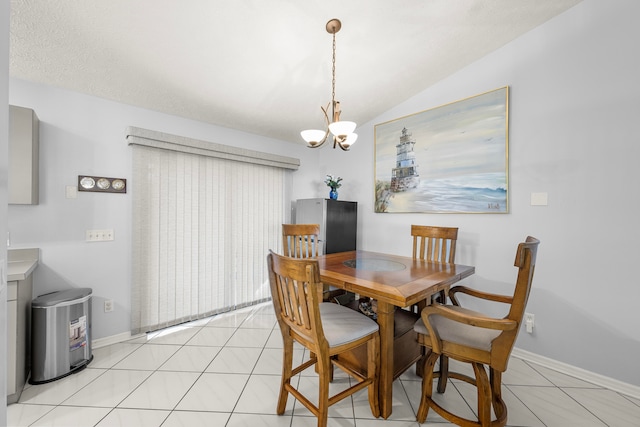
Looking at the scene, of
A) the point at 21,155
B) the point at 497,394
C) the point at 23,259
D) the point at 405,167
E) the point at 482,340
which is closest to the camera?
the point at 482,340

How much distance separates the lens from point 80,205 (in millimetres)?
2197

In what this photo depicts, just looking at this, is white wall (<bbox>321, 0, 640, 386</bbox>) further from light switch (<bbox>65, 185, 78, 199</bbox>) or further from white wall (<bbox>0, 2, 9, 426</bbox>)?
light switch (<bbox>65, 185, 78, 199</bbox>)

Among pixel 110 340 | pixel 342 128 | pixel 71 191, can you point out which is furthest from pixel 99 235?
pixel 342 128

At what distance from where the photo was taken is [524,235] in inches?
87.7

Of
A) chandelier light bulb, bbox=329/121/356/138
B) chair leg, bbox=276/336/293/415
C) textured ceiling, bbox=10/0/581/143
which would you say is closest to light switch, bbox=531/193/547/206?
textured ceiling, bbox=10/0/581/143

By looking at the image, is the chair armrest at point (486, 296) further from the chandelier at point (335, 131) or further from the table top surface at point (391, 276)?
the chandelier at point (335, 131)

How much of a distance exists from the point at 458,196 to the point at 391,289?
5.67 feet

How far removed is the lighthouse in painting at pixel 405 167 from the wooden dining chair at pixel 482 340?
5.56 ft

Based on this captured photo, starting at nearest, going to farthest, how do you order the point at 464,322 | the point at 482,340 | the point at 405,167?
the point at 464,322 < the point at 482,340 < the point at 405,167

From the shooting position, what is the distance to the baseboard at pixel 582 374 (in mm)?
1756

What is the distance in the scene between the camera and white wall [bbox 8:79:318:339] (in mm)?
2027

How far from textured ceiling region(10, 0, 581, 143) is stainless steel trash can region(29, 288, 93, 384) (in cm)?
178

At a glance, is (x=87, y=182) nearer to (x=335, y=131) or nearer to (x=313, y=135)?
(x=313, y=135)

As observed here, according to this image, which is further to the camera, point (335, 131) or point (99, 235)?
point (99, 235)
